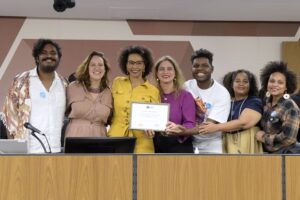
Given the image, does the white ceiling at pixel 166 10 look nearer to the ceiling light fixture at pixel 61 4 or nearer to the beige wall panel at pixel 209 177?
the ceiling light fixture at pixel 61 4

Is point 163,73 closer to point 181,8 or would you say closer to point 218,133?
point 218,133

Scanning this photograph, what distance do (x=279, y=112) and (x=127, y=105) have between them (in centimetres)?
105

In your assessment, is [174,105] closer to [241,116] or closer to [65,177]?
[241,116]

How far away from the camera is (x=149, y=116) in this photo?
12.1ft

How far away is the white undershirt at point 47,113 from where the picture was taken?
406cm

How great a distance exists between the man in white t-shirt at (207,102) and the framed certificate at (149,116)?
47 centimetres

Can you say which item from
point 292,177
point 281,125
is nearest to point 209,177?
point 292,177

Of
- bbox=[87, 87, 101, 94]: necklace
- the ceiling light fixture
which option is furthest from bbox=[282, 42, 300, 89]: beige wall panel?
bbox=[87, 87, 101, 94]: necklace

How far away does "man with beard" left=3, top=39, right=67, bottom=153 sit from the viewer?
4047 mm

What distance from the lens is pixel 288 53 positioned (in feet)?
27.0

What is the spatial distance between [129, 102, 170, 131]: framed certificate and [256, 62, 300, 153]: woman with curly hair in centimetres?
76

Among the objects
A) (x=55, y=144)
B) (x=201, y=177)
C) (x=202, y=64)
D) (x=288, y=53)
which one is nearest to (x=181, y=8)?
(x=288, y=53)

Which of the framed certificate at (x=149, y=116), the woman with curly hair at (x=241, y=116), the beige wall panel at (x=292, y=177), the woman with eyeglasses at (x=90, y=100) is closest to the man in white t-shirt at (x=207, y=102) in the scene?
the woman with curly hair at (x=241, y=116)

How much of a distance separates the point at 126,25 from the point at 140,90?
4130 millimetres
